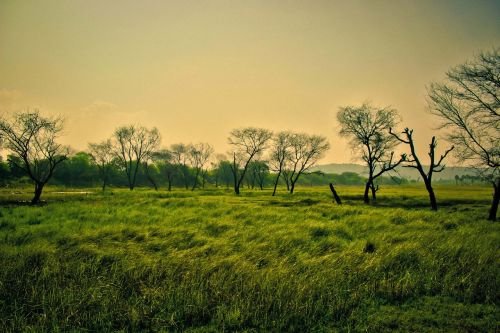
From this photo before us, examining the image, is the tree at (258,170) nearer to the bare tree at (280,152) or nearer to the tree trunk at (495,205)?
the bare tree at (280,152)

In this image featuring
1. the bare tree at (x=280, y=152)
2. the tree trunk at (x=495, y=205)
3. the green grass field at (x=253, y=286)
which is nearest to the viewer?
the green grass field at (x=253, y=286)

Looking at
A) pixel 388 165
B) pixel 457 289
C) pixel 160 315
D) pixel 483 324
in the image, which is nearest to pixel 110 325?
pixel 160 315

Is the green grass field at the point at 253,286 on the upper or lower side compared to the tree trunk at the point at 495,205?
lower

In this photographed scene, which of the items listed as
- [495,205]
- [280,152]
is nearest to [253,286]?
[495,205]

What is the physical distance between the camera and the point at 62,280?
6.21m

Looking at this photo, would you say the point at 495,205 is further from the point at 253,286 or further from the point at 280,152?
the point at 280,152

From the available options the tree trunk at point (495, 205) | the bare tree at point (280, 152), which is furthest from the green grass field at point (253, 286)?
the bare tree at point (280, 152)

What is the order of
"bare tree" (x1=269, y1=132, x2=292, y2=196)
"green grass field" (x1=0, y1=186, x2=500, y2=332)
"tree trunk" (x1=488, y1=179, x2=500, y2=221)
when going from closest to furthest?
"green grass field" (x1=0, y1=186, x2=500, y2=332), "tree trunk" (x1=488, y1=179, x2=500, y2=221), "bare tree" (x1=269, y1=132, x2=292, y2=196)

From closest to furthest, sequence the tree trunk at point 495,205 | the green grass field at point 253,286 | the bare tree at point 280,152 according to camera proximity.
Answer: the green grass field at point 253,286
the tree trunk at point 495,205
the bare tree at point 280,152

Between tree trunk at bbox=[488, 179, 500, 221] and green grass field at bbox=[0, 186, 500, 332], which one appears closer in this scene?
green grass field at bbox=[0, 186, 500, 332]

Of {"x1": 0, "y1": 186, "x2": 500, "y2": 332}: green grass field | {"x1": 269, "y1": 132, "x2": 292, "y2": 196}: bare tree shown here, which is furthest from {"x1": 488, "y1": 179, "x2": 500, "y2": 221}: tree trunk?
{"x1": 269, "y1": 132, "x2": 292, "y2": 196}: bare tree

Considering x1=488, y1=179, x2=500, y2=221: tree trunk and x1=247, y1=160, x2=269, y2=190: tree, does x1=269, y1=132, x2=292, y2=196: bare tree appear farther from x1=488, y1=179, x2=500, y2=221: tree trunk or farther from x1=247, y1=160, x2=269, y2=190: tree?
x1=488, y1=179, x2=500, y2=221: tree trunk

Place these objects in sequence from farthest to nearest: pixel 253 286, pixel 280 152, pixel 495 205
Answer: pixel 280 152, pixel 495 205, pixel 253 286

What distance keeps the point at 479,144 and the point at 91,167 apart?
116 meters
